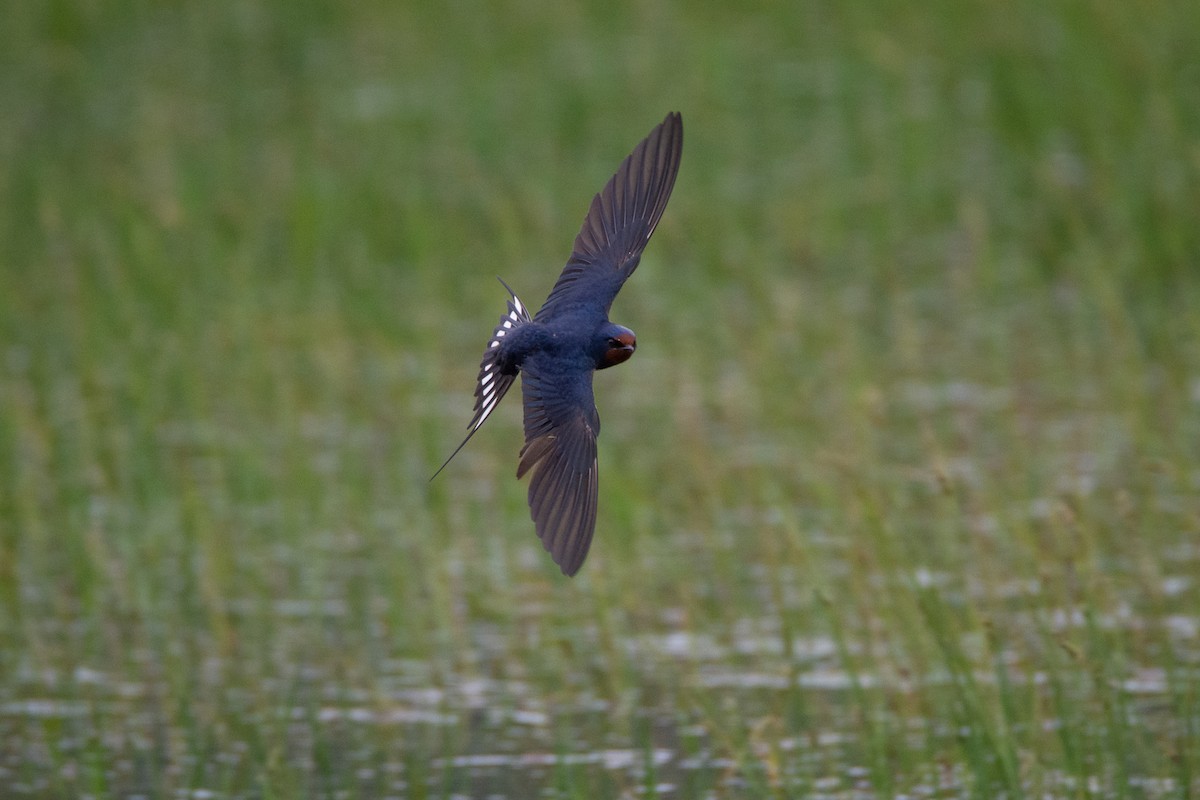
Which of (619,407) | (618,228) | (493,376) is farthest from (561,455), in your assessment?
(619,407)

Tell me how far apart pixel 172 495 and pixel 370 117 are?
4.84 metres

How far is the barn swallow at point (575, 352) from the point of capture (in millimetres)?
3800

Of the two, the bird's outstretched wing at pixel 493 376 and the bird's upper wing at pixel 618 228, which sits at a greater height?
the bird's upper wing at pixel 618 228

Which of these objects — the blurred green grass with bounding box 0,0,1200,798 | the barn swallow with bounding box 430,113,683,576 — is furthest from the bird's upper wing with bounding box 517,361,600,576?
the blurred green grass with bounding box 0,0,1200,798

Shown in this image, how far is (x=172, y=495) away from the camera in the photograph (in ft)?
23.4

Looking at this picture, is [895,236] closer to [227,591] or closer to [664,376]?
[664,376]

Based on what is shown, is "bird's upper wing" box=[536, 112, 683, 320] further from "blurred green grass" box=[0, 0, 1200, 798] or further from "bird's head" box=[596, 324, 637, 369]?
"blurred green grass" box=[0, 0, 1200, 798]

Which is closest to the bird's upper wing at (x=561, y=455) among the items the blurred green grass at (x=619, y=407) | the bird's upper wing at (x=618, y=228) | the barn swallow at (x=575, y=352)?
A: the barn swallow at (x=575, y=352)

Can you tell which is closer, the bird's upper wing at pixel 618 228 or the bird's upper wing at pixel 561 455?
the bird's upper wing at pixel 561 455

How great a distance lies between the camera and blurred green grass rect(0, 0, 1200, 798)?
5.32m

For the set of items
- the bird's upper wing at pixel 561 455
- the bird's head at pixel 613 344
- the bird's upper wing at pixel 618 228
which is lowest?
the bird's upper wing at pixel 561 455

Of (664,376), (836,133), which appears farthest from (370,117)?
(664,376)

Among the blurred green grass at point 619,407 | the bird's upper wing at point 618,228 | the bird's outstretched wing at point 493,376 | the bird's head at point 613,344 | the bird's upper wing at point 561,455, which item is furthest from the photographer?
the blurred green grass at point 619,407

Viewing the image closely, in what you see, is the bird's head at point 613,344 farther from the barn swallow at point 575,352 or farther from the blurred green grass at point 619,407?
the blurred green grass at point 619,407
